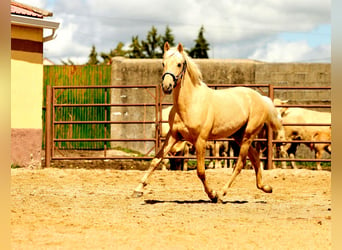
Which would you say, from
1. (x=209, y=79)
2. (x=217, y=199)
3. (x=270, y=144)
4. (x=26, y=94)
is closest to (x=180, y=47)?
(x=217, y=199)

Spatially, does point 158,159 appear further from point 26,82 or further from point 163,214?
point 26,82

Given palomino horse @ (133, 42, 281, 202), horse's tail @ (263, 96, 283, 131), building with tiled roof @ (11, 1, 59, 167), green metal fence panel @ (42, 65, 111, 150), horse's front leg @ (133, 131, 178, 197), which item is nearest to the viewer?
palomino horse @ (133, 42, 281, 202)

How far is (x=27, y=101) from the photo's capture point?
40.4ft

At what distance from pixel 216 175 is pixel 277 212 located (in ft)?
16.1

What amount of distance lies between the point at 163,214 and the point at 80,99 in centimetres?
1167

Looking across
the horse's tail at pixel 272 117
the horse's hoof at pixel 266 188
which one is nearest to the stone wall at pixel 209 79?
the horse's tail at pixel 272 117

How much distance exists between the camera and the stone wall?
17062 mm

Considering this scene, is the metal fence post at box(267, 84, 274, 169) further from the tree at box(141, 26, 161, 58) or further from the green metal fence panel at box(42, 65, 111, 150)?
the tree at box(141, 26, 161, 58)

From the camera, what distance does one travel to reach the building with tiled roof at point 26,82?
1214cm

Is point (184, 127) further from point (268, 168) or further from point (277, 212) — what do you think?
point (268, 168)

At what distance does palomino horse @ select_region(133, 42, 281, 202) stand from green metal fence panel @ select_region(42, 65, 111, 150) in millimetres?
9429

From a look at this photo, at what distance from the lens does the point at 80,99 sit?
1686cm

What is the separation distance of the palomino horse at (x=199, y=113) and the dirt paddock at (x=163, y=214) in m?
0.61

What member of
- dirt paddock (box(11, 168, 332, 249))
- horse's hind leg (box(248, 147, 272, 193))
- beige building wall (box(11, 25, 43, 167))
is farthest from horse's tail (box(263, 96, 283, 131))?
beige building wall (box(11, 25, 43, 167))
